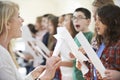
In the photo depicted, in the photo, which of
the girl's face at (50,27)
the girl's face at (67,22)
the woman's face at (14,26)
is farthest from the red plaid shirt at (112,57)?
the girl's face at (50,27)

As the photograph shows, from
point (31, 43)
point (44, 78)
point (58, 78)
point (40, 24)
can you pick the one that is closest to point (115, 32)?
point (44, 78)

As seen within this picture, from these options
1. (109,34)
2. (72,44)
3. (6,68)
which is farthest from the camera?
(72,44)

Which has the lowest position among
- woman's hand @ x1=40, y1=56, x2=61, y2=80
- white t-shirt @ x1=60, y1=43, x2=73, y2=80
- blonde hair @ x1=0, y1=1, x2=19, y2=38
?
white t-shirt @ x1=60, y1=43, x2=73, y2=80

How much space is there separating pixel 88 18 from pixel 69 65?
1.64 feet

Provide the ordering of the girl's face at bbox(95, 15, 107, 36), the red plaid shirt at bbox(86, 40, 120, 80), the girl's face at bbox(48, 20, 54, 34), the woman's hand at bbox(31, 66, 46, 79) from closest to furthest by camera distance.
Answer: the red plaid shirt at bbox(86, 40, 120, 80) → the girl's face at bbox(95, 15, 107, 36) → the woman's hand at bbox(31, 66, 46, 79) → the girl's face at bbox(48, 20, 54, 34)

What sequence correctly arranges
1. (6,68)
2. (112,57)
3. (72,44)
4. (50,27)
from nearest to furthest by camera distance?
(6,68) → (112,57) → (72,44) → (50,27)

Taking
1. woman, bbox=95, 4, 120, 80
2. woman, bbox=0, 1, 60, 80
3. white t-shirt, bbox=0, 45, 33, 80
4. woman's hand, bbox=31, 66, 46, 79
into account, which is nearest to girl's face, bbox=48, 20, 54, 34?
woman's hand, bbox=31, 66, 46, 79

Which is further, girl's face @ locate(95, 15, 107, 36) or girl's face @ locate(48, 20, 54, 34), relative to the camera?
girl's face @ locate(48, 20, 54, 34)

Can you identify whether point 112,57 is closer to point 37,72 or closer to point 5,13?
point 37,72

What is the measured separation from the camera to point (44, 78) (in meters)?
1.95

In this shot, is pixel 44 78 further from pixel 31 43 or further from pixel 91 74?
pixel 31 43

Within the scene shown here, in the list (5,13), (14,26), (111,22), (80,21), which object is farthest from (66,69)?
(5,13)

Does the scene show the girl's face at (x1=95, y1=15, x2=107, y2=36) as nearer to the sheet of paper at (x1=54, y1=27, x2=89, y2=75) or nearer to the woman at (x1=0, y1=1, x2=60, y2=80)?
the sheet of paper at (x1=54, y1=27, x2=89, y2=75)

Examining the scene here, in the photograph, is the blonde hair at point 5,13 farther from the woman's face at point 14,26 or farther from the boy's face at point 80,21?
the boy's face at point 80,21
